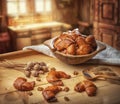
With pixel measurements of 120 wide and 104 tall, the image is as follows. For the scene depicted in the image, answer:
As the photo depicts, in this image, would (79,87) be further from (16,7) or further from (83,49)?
(16,7)

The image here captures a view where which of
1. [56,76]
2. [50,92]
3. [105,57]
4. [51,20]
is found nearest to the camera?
[50,92]

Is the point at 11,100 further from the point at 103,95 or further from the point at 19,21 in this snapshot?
the point at 19,21

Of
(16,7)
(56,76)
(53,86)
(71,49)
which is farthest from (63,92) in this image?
(16,7)

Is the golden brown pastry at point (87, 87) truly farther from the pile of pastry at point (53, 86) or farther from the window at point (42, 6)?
the window at point (42, 6)

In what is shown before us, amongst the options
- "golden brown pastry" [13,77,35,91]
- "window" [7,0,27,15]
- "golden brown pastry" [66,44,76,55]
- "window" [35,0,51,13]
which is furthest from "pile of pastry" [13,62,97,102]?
"window" [35,0,51,13]

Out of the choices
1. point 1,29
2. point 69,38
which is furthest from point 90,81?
point 1,29
